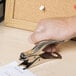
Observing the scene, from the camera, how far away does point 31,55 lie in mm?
918

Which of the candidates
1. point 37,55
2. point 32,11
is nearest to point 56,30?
point 37,55

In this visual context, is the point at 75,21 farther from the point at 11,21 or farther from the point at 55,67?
the point at 11,21

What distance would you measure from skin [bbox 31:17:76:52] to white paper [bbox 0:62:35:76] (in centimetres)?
20

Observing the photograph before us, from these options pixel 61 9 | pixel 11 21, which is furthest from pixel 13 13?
pixel 61 9

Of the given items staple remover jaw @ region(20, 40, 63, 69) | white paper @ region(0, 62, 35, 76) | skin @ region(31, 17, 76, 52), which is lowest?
white paper @ region(0, 62, 35, 76)

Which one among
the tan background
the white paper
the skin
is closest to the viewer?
the white paper

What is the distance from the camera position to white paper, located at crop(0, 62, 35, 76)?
2.60ft

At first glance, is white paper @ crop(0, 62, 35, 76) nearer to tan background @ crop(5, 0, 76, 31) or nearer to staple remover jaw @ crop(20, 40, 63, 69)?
staple remover jaw @ crop(20, 40, 63, 69)

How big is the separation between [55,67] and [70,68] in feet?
0.20

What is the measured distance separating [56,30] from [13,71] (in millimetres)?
294

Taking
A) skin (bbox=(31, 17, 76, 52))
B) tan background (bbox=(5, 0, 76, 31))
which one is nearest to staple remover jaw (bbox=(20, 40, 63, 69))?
skin (bbox=(31, 17, 76, 52))

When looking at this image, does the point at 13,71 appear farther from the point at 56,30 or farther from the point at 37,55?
the point at 56,30

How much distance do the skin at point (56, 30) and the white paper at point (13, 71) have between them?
204 millimetres

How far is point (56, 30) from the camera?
0.99 metres
